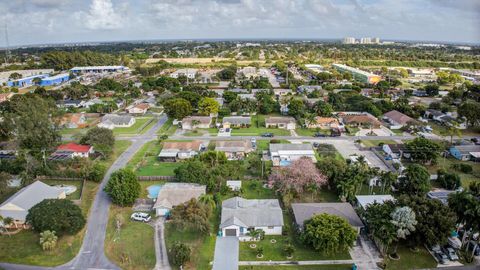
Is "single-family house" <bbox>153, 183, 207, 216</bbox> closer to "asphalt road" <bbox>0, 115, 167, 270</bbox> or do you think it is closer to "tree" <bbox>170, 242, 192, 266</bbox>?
"asphalt road" <bbox>0, 115, 167, 270</bbox>

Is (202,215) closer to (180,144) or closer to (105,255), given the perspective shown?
(105,255)

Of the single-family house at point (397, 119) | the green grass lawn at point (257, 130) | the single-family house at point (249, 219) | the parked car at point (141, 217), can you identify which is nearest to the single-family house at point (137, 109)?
the green grass lawn at point (257, 130)

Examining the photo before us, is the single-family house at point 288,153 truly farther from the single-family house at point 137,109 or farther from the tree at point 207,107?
the single-family house at point 137,109

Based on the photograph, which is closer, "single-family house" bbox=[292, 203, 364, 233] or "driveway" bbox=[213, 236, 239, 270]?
"driveway" bbox=[213, 236, 239, 270]

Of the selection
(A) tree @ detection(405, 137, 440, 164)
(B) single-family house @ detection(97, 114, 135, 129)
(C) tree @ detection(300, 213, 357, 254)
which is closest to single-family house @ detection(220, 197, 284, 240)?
(C) tree @ detection(300, 213, 357, 254)

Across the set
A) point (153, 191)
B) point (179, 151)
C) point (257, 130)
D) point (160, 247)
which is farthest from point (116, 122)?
point (160, 247)

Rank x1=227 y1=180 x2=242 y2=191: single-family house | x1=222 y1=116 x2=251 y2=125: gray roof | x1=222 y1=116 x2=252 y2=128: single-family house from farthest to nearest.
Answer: x1=222 y1=116 x2=251 y2=125: gray roof
x1=222 y1=116 x2=252 y2=128: single-family house
x1=227 y1=180 x2=242 y2=191: single-family house
